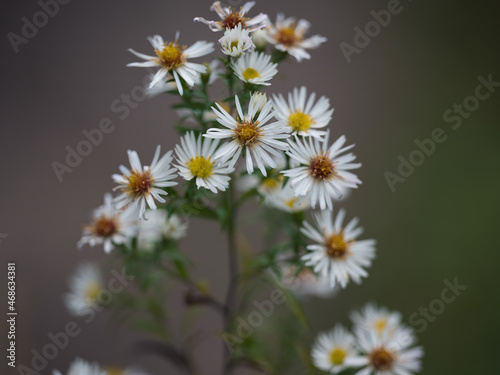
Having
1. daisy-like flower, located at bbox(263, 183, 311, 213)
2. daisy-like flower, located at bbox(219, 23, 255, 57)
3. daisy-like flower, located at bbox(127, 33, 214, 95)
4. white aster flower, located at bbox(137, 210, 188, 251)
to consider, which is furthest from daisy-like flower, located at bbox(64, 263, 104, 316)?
daisy-like flower, located at bbox(219, 23, 255, 57)

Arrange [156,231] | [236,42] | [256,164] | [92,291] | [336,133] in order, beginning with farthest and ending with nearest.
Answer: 1. [336,133]
2. [92,291]
3. [156,231]
4. [256,164]
5. [236,42]

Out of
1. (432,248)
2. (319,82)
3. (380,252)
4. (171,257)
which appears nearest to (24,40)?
(319,82)

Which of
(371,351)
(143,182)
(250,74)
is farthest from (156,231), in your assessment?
(371,351)

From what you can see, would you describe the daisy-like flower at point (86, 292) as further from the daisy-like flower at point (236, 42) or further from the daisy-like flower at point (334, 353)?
the daisy-like flower at point (236, 42)

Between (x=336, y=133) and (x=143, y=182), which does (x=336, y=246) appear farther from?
(x=336, y=133)

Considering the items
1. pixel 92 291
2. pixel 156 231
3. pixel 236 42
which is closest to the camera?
pixel 236 42

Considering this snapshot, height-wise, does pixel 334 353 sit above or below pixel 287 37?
below

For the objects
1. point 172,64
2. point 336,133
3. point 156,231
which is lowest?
point 156,231

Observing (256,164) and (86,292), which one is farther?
(86,292)
